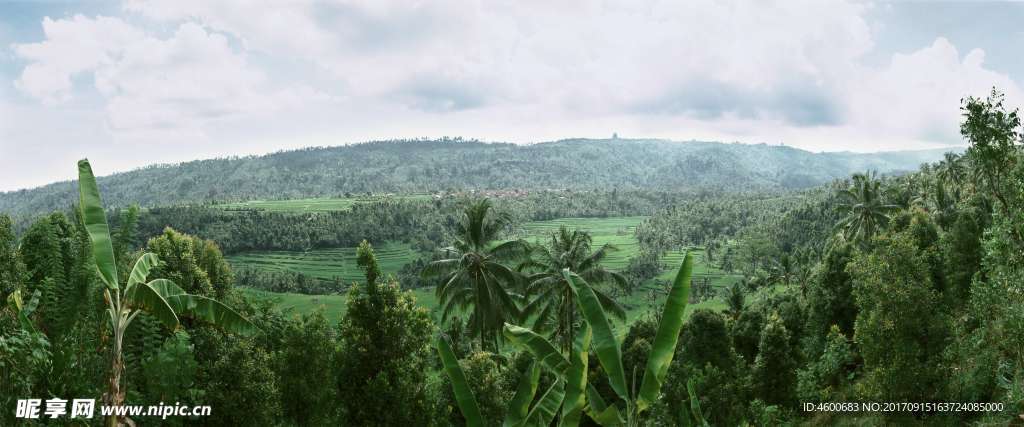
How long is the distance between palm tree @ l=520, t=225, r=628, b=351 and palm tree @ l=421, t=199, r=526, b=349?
1300 millimetres

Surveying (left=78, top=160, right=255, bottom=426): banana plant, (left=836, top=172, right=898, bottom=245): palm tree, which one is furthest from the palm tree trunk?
(left=836, top=172, right=898, bottom=245): palm tree

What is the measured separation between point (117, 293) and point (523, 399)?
5601mm

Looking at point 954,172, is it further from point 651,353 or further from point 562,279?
point 651,353

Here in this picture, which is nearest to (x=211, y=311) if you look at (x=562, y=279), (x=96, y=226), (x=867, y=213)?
(x=96, y=226)

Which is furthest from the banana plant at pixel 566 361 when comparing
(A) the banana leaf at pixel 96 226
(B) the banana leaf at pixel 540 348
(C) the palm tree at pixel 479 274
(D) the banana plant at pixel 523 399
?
(C) the palm tree at pixel 479 274

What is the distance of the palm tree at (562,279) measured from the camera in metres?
26.9

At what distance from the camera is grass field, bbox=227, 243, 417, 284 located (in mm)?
108875

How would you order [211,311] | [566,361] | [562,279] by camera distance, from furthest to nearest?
[562,279], [211,311], [566,361]

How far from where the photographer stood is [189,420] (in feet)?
42.1

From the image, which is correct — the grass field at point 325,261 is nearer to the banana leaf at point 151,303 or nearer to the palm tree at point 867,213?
the palm tree at point 867,213

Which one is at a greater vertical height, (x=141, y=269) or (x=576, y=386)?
(x=141, y=269)

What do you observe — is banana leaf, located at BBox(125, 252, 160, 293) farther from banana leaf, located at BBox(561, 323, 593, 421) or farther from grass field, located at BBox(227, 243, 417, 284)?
grass field, located at BBox(227, 243, 417, 284)

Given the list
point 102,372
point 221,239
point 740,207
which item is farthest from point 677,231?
point 102,372

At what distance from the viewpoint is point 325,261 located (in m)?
117
